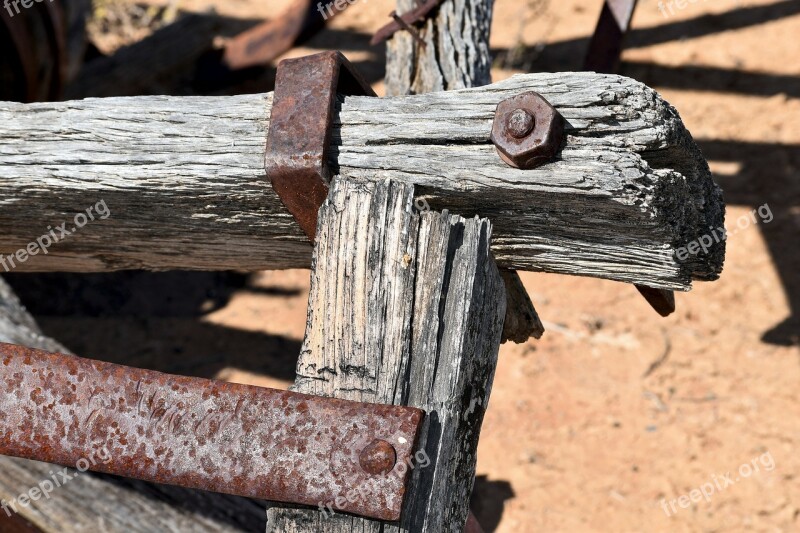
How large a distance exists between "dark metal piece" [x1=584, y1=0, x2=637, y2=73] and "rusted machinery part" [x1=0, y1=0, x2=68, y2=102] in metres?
3.05

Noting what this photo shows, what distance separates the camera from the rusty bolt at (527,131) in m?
1.44

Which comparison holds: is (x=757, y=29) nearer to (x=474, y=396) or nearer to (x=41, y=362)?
(x=474, y=396)

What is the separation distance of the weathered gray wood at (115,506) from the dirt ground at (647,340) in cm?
150

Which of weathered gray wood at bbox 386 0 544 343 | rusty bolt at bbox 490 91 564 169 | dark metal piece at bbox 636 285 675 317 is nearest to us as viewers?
rusty bolt at bbox 490 91 564 169

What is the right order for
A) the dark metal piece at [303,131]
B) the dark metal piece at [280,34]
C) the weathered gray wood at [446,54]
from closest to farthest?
the dark metal piece at [303,131] → the weathered gray wood at [446,54] → the dark metal piece at [280,34]

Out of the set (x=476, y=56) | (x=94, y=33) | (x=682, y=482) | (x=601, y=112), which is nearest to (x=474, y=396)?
(x=601, y=112)

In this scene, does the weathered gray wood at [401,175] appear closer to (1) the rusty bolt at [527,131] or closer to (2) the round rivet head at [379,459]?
(1) the rusty bolt at [527,131]

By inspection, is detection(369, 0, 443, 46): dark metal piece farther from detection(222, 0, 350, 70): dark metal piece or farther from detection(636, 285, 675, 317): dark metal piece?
detection(222, 0, 350, 70): dark metal piece

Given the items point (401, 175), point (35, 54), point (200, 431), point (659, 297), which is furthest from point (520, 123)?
point (35, 54)

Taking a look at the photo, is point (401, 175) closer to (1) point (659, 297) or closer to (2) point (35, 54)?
(1) point (659, 297)

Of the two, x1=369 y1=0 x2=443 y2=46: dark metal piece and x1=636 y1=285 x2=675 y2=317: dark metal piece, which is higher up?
x1=369 y1=0 x2=443 y2=46: dark metal piece

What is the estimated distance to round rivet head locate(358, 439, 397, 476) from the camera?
1.33m

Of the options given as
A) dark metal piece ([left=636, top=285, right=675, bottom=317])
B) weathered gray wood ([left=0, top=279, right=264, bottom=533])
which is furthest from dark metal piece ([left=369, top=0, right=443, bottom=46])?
weathered gray wood ([left=0, top=279, right=264, bottom=533])

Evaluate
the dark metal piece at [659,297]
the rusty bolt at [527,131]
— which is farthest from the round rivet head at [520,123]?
the dark metal piece at [659,297]
